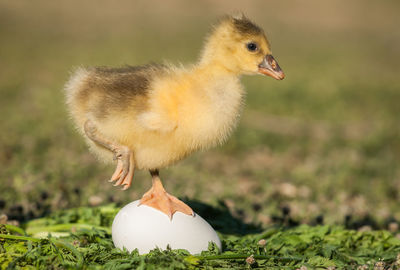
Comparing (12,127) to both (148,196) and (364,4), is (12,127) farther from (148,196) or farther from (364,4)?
(364,4)

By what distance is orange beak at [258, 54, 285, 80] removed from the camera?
3.63 m

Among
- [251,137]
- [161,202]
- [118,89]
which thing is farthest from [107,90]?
[251,137]

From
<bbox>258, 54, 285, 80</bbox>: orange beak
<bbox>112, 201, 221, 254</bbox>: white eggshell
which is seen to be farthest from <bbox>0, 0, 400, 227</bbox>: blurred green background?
<bbox>112, 201, 221, 254</bbox>: white eggshell

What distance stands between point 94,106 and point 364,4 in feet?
84.3

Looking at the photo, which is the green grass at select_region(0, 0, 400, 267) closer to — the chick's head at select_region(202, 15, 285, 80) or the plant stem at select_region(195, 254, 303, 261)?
the plant stem at select_region(195, 254, 303, 261)

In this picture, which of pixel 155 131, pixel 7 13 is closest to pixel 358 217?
pixel 155 131

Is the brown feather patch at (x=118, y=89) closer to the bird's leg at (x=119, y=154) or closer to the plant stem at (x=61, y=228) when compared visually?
the bird's leg at (x=119, y=154)

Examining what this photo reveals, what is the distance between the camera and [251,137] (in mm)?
8836

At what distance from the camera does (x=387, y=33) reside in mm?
22906

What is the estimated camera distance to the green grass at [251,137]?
5508 mm

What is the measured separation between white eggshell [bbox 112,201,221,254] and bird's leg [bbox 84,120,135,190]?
258mm

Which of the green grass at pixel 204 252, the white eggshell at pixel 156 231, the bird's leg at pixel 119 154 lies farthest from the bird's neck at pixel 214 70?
the green grass at pixel 204 252

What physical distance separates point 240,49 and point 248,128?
5851 mm

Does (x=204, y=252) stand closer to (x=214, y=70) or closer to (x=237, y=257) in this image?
(x=237, y=257)
